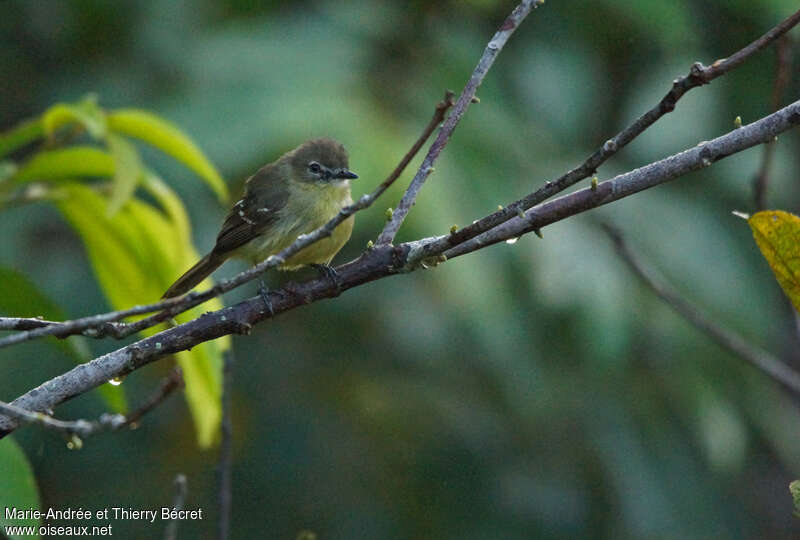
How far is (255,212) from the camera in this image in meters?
4.43

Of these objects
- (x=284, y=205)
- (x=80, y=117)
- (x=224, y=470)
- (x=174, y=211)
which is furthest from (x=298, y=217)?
(x=224, y=470)

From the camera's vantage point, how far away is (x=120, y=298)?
327 cm

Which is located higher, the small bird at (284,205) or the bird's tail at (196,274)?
the small bird at (284,205)

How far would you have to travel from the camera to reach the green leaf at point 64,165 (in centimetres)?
329

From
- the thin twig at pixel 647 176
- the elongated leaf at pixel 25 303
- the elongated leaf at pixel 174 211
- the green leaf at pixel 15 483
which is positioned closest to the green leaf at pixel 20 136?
the elongated leaf at pixel 174 211

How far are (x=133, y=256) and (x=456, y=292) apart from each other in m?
1.66

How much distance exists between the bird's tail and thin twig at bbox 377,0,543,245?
164 cm

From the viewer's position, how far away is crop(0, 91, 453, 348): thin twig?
1796mm

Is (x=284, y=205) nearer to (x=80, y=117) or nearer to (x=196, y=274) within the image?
(x=196, y=274)

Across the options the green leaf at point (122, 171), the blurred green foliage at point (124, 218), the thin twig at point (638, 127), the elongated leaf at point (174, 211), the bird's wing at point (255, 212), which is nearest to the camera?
the thin twig at point (638, 127)

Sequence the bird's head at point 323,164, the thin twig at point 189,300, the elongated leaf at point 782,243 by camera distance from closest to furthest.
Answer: the thin twig at point 189,300 → the elongated leaf at point 782,243 → the bird's head at point 323,164

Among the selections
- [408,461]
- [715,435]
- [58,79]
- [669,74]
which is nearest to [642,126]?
[715,435]

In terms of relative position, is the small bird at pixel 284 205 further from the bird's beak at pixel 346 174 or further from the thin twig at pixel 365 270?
the thin twig at pixel 365 270

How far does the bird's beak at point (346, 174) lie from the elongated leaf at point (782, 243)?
94.5 inches
